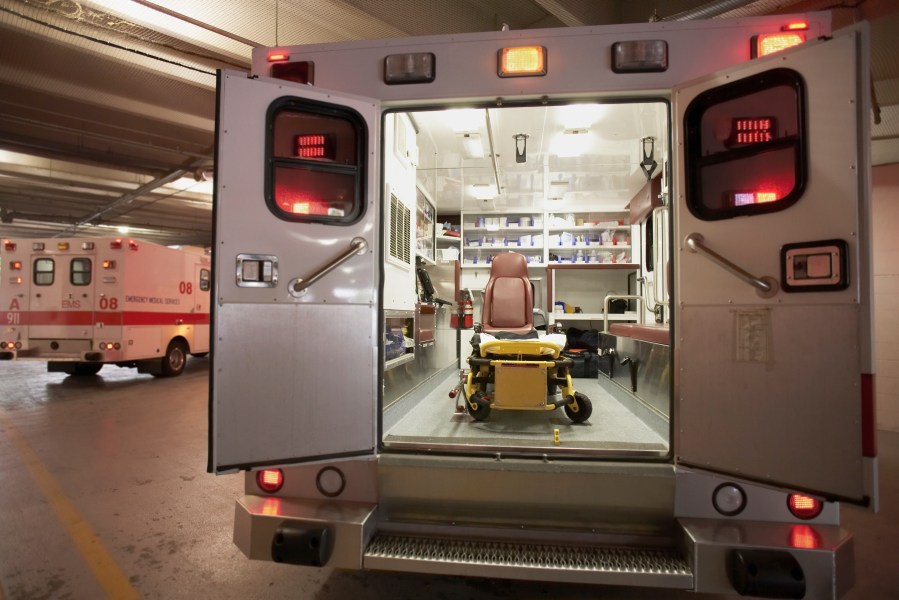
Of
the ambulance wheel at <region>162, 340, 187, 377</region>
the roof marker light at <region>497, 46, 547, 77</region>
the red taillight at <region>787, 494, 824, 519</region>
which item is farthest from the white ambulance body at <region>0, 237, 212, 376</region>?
the red taillight at <region>787, 494, 824, 519</region>

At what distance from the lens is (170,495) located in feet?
13.3

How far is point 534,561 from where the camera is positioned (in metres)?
2.01

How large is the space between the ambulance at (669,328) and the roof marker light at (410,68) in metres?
0.01

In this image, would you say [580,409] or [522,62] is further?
[580,409]

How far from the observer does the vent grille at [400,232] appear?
4.15 metres

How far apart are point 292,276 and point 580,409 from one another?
2371 mm

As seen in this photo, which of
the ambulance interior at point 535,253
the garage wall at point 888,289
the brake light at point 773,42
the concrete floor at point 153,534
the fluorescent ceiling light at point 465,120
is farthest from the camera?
the garage wall at point 888,289

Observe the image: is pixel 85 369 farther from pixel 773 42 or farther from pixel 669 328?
pixel 773 42

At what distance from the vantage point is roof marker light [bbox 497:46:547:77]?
7.50 ft

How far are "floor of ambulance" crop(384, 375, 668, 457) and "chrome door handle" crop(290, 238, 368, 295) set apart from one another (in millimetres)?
924

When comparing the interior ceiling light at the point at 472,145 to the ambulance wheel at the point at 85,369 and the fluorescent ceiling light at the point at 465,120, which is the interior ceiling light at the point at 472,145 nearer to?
the fluorescent ceiling light at the point at 465,120

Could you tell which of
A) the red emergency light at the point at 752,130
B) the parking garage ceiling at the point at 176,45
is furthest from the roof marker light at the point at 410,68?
the parking garage ceiling at the point at 176,45

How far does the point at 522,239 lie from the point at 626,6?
4.52m

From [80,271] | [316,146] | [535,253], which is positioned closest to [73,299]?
[80,271]
